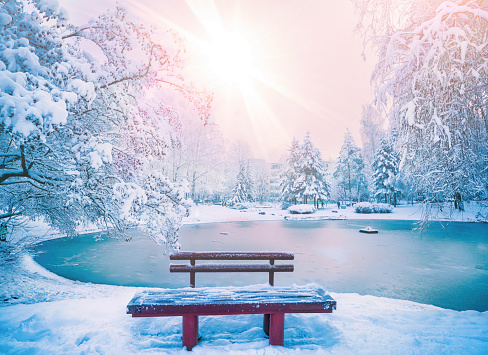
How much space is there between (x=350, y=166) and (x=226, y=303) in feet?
181

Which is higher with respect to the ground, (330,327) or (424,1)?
(424,1)

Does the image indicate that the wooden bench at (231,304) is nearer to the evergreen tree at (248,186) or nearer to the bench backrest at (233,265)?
the bench backrest at (233,265)

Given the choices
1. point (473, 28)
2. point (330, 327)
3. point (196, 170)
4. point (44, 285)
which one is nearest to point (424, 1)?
point (473, 28)

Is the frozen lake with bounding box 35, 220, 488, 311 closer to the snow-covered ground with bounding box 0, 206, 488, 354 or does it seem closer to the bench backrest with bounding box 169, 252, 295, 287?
the snow-covered ground with bounding box 0, 206, 488, 354

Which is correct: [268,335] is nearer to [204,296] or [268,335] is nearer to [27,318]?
[204,296]

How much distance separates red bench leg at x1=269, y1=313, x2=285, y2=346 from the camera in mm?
3586

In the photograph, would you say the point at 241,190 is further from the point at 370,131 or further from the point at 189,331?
the point at 189,331

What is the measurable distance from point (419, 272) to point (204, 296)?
10131mm

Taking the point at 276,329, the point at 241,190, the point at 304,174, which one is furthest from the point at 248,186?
the point at 276,329

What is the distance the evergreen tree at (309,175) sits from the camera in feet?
157

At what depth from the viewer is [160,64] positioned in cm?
555

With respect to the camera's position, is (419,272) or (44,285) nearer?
(44,285)

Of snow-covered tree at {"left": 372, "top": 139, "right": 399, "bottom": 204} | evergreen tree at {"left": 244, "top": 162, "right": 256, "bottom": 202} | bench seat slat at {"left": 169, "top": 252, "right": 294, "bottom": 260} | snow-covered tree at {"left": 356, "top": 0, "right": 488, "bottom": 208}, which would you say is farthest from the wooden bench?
evergreen tree at {"left": 244, "top": 162, "right": 256, "bottom": 202}

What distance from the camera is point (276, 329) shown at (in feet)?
11.8
